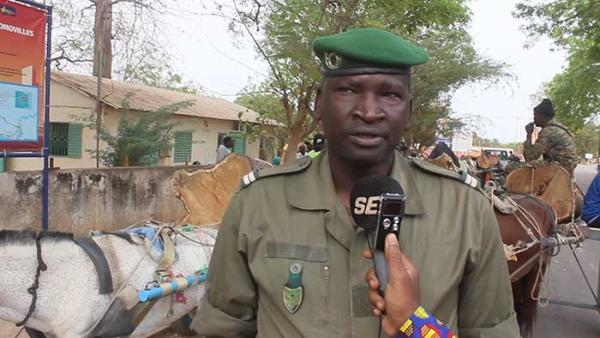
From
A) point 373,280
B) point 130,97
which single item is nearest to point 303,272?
point 373,280

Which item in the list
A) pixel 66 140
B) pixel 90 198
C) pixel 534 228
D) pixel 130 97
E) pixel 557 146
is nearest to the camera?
pixel 534 228

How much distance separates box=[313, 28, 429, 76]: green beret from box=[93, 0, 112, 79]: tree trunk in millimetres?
7210

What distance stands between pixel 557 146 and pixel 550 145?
0.24 ft

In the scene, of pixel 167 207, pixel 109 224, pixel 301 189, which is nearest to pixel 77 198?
pixel 109 224

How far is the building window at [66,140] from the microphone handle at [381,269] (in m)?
13.6

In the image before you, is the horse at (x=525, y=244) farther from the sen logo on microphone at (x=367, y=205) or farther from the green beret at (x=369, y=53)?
the sen logo on microphone at (x=367, y=205)

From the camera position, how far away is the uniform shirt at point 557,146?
17.8ft

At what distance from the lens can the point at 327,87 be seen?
138 cm

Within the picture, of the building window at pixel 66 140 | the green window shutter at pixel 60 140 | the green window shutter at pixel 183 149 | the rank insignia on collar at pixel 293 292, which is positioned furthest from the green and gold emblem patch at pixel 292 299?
the green window shutter at pixel 183 149

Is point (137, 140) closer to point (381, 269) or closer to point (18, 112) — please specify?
point (18, 112)

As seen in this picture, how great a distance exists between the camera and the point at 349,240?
51.5 inches

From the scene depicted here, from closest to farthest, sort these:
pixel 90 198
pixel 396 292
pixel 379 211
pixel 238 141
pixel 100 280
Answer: pixel 396 292, pixel 379 211, pixel 100 280, pixel 90 198, pixel 238 141

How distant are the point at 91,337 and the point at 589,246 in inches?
372

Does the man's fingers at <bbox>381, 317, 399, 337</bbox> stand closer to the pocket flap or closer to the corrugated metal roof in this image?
the pocket flap
